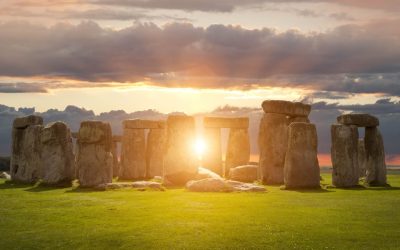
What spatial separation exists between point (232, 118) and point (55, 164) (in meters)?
13.8

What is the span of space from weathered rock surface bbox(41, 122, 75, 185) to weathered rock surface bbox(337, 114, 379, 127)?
12374mm

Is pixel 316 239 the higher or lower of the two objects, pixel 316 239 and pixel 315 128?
the lower

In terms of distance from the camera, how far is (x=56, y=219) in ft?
48.2

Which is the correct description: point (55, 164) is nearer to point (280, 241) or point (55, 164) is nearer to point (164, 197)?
point (164, 197)

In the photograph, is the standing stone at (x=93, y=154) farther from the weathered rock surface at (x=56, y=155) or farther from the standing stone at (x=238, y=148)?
the standing stone at (x=238, y=148)

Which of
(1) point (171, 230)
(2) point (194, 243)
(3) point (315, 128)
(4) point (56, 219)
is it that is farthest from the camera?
(3) point (315, 128)

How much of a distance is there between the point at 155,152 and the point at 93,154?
38.5 feet

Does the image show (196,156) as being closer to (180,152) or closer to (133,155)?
(180,152)

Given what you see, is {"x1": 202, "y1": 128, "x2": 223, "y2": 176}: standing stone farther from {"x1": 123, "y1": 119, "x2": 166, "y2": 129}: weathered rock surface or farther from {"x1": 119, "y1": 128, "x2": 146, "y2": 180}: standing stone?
{"x1": 119, "y1": 128, "x2": 146, "y2": 180}: standing stone

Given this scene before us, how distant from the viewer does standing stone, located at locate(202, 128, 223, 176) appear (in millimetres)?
35688

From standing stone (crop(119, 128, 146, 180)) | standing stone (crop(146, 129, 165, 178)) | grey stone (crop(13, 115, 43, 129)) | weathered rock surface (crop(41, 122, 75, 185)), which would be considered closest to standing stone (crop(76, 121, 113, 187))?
weathered rock surface (crop(41, 122, 75, 185))

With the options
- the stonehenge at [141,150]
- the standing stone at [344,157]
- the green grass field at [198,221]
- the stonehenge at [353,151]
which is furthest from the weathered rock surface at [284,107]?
the stonehenge at [141,150]

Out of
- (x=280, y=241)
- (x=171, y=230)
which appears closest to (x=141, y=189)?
(x=171, y=230)

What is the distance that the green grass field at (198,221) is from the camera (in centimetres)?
1191
